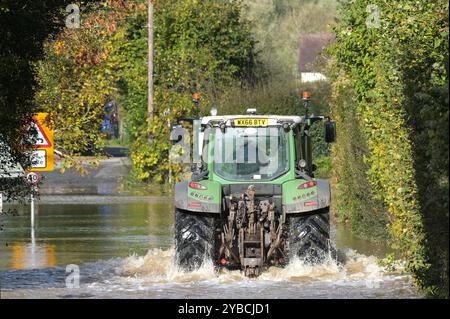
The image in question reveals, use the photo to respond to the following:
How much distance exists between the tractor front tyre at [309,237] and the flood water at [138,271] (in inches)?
5.1

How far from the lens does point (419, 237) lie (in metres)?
15.1

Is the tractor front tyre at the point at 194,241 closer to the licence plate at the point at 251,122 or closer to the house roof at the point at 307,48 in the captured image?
the licence plate at the point at 251,122

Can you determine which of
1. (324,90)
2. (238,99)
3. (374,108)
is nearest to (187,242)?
(374,108)

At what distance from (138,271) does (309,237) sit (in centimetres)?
261

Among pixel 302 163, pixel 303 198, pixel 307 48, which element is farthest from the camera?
pixel 307 48

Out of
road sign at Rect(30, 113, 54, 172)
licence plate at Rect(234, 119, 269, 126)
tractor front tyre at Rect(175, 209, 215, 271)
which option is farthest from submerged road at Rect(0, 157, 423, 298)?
licence plate at Rect(234, 119, 269, 126)

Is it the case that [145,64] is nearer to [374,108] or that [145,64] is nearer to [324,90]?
[324,90]

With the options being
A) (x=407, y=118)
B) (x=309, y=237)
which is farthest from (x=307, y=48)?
(x=407, y=118)

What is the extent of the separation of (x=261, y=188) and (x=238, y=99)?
65.2 feet

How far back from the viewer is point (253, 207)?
18484 mm

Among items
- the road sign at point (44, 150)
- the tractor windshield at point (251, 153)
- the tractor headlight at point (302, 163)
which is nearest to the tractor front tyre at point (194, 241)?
the tractor windshield at point (251, 153)

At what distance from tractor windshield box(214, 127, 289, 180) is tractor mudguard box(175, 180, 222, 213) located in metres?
0.73

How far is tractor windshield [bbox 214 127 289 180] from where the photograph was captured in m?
19.7

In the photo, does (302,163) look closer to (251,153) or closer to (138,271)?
(251,153)
